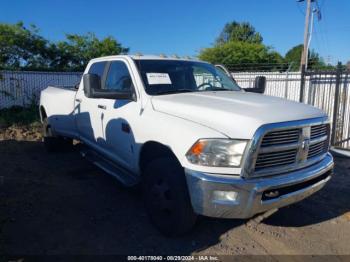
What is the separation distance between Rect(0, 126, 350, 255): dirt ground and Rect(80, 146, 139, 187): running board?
18.2 inches

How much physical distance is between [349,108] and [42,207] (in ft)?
23.1

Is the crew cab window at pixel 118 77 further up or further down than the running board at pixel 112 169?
further up

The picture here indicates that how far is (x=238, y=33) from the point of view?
54.5 m

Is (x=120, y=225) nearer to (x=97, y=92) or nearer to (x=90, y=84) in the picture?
(x=97, y=92)

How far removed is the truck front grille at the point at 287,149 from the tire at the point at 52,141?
206 inches

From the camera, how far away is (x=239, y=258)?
3217mm

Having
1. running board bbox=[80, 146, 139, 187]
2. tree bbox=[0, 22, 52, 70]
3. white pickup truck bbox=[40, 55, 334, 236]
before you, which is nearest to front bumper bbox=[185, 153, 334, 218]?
white pickup truck bbox=[40, 55, 334, 236]

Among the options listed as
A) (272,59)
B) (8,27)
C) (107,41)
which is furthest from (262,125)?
(272,59)

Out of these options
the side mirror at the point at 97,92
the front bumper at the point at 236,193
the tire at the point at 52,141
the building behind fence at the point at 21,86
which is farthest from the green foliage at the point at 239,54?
the front bumper at the point at 236,193

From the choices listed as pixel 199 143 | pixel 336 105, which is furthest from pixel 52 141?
pixel 336 105

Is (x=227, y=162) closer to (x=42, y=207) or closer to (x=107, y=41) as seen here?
(x=42, y=207)

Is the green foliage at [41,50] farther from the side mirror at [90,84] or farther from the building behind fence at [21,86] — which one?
the side mirror at [90,84]

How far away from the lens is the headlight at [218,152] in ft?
9.33

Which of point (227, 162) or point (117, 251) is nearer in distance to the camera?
point (227, 162)
